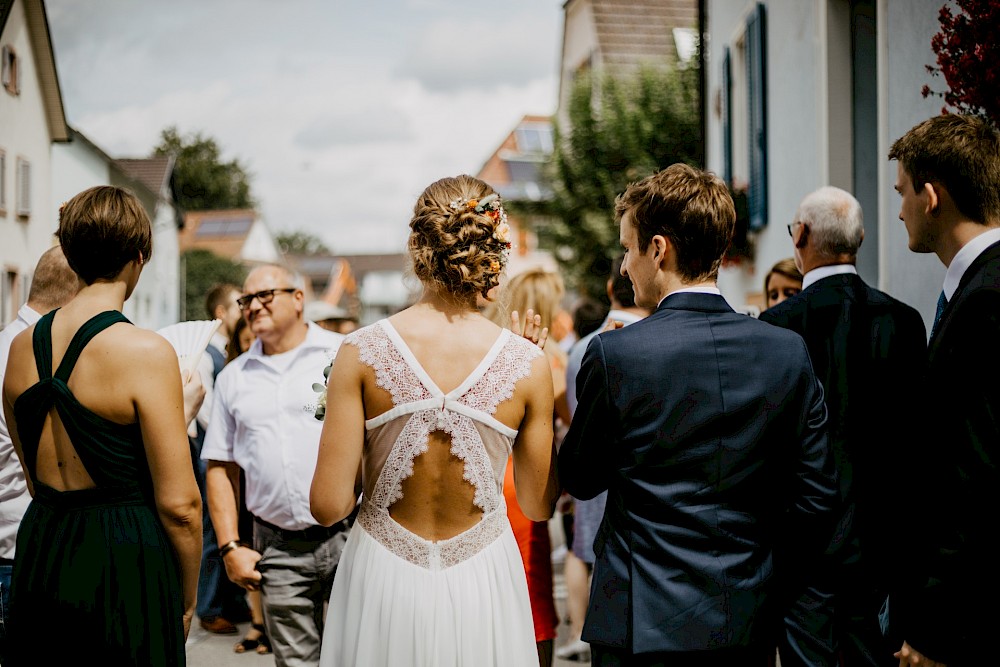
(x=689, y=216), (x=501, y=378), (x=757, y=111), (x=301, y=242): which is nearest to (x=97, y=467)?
(x=501, y=378)

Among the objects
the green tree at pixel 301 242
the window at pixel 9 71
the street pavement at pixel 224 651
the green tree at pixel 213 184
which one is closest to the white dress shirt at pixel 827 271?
the street pavement at pixel 224 651

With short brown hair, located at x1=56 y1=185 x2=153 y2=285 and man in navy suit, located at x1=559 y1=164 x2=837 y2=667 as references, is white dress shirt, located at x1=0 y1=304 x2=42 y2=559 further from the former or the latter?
man in navy suit, located at x1=559 y1=164 x2=837 y2=667

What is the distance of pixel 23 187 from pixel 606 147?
15707 millimetres

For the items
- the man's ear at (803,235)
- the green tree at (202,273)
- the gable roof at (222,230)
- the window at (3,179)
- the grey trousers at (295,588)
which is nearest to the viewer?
the man's ear at (803,235)

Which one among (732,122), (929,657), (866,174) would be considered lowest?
(929,657)

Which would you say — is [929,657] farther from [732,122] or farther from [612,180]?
[612,180]

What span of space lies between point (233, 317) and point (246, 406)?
9.80 ft

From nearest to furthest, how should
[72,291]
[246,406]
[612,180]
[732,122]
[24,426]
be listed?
[24,426]
[72,291]
[246,406]
[732,122]
[612,180]

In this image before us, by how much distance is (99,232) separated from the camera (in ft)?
8.96

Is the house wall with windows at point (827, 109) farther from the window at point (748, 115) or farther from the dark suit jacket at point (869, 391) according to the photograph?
the dark suit jacket at point (869, 391)

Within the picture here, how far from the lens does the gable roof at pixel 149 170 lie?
728 cm

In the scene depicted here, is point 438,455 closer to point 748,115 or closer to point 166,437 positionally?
point 166,437

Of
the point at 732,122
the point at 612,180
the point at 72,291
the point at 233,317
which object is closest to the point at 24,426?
the point at 72,291

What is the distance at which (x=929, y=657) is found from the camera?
248 centimetres
